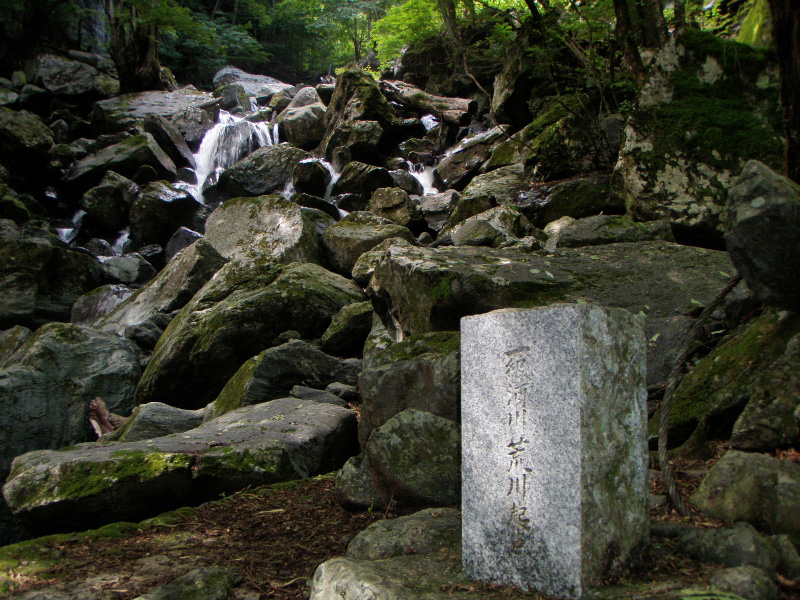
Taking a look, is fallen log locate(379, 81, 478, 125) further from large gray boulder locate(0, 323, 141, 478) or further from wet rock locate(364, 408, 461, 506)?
wet rock locate(364, 408, 461, 506)

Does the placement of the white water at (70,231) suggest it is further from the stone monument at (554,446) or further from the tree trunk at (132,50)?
the stone monument at (554,446)

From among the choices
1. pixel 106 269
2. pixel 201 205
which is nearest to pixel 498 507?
pixel 106 269

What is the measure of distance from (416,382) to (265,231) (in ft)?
23.2

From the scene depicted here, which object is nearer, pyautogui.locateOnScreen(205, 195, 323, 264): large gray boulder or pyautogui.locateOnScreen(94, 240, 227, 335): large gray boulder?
pyautogui.locateOnScreen(94, 240, 227, 335): large gray boulder

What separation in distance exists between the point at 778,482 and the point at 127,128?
22.0 meters

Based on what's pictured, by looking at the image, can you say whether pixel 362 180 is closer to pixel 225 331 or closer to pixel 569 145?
pixel 569 145

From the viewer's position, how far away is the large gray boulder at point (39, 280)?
11844 mm

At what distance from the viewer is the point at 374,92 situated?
1911 cm

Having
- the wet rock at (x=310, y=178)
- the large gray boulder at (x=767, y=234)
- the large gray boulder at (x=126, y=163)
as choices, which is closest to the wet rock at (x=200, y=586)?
the large gray boulder at (x=767, y=234)

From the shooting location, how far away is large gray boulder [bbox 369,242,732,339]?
5340 millimetres

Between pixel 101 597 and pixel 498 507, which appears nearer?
pixel 498 507

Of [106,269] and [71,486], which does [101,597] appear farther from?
[106,269]

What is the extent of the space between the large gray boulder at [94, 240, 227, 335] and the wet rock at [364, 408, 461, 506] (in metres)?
6.70

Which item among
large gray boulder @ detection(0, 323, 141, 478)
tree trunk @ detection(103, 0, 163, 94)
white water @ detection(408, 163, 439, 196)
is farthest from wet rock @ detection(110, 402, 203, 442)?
tree trunk @ detection(103, 0, 163, 94)
